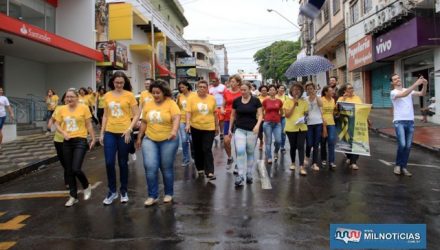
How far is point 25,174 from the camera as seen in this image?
30.1 feet

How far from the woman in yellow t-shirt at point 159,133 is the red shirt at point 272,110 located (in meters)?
3.17

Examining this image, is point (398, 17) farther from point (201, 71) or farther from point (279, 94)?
point (201, 71)

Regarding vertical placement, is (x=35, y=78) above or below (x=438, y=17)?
below

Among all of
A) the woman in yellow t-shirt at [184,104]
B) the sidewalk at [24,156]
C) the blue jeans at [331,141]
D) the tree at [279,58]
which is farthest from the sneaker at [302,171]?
the tree at [279,58]

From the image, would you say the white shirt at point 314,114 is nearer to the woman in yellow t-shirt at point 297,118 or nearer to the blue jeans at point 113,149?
the woman in yellow t-shirt at point 297,118

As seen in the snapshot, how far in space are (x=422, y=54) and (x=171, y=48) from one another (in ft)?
95.2

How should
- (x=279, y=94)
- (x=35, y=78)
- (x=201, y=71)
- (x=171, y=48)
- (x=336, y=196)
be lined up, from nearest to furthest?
(x=336, y=196) → (x=279, y=94) → (x=35, y=78) → (x=171, y=48) → (x=201, y=71)

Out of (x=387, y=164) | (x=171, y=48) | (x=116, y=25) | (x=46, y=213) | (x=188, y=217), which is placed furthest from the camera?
(x=171, y=48)

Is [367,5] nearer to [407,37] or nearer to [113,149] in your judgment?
[407,37]

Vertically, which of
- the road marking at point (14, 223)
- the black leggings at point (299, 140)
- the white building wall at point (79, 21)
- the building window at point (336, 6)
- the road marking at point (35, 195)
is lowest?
the road marking at point (14, 223)

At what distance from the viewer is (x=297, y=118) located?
305 inches

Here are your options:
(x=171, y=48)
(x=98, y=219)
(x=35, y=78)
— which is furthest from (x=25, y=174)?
(x=171, y=48)

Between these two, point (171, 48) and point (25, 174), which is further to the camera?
point (171, 48)

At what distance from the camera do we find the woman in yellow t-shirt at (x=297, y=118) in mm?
7742
